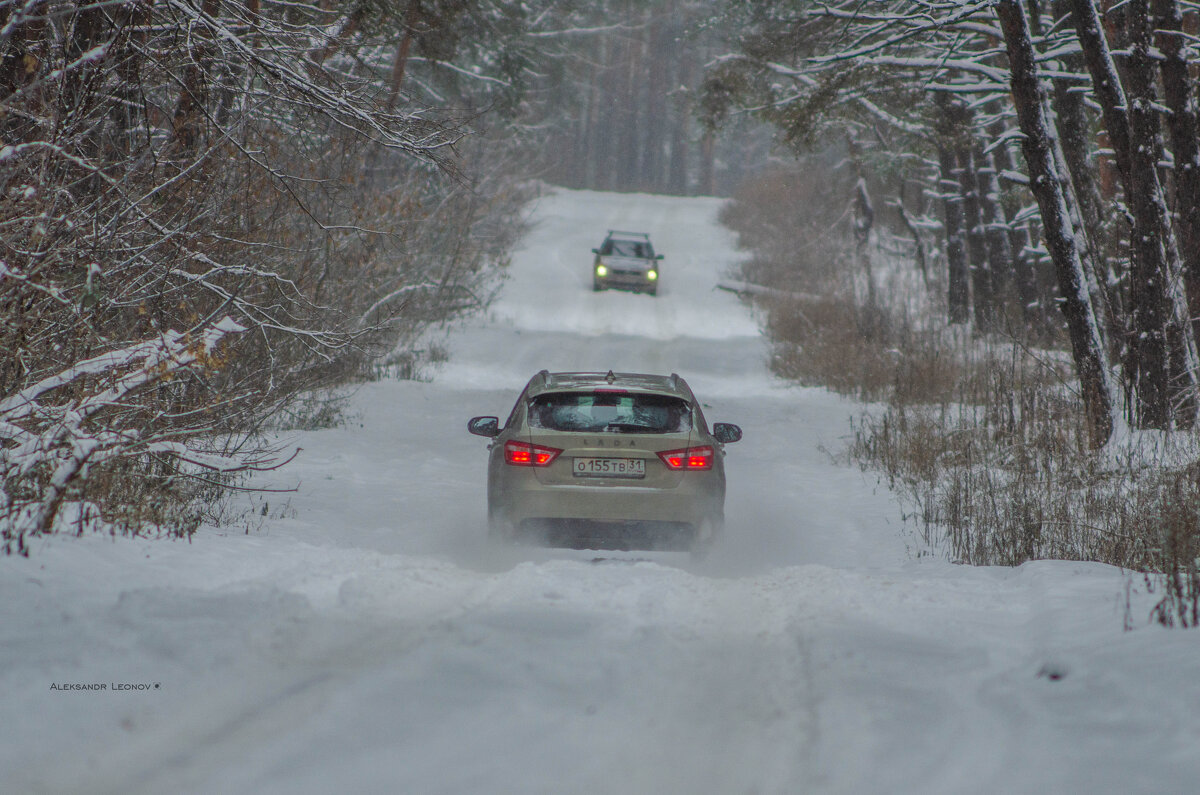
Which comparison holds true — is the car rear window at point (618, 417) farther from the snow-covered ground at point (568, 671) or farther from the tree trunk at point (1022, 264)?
A: the tree trunk at point (1022, 264)

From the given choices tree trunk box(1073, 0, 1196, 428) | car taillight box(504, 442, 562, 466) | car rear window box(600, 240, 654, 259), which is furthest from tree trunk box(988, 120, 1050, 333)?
car taillight box(504, 442, 562, 466)

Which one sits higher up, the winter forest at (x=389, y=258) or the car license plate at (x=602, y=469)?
the winter forest at (x=389, y=258)

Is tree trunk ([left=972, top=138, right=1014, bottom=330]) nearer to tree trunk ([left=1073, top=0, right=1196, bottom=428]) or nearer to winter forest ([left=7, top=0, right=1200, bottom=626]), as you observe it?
winter forest ([left=7, top=0, right=1200, bottom=626])

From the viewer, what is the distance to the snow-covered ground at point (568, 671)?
3.94 metres

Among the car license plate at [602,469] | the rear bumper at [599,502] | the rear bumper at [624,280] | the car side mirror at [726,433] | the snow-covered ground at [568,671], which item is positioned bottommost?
the snow-covered ground at [568,671]

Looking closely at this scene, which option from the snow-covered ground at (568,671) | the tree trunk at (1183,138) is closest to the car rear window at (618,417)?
the snow-covered ground at (568,671)

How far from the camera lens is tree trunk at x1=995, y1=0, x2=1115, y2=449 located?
40.9ft

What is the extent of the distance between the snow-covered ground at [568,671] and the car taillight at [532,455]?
0.78m

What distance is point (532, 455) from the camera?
8070 millimetres

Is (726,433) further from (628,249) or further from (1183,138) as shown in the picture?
(628,249)

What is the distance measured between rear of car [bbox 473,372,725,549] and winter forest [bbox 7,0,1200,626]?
1811mm

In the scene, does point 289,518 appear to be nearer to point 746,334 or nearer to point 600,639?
point 600,639

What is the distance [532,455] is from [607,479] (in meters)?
0.58

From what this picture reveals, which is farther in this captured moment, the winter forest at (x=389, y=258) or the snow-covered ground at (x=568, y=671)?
the winter forest at (x=389, y=258)
